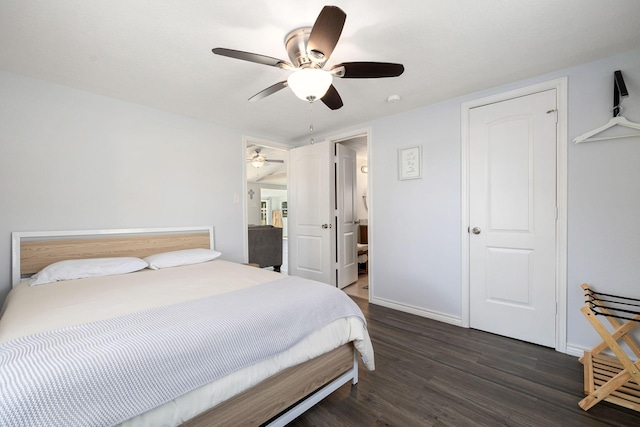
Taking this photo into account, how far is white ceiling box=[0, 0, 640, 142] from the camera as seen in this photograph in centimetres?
146

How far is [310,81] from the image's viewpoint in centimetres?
152

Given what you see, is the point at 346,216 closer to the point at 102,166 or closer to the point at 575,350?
the point at 575,350

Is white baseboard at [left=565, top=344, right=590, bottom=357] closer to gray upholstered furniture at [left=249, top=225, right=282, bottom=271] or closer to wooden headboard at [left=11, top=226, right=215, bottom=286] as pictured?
wooden headboard at [left=11, top=226, right=215, bottom=286]

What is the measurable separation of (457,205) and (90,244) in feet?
11.6

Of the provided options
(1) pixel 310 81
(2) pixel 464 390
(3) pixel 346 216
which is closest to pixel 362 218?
(3) pixel 346 216

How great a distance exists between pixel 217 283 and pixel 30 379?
3.56 feet

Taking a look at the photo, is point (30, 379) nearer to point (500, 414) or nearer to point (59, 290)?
point (59, 290)

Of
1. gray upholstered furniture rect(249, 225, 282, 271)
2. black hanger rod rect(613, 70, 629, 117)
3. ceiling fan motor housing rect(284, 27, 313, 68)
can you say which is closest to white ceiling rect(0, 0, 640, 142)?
ceiling fan motor housing rect(284, 27, 313, 68)

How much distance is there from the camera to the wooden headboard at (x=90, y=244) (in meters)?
2.14

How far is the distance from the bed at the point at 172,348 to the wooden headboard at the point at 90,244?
19 mm

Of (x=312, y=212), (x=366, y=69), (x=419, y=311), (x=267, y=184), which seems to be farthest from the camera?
(x=267, y=184)

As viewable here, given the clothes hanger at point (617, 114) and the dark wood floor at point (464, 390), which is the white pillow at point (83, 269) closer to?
the dark wood floor at point (464, 390)

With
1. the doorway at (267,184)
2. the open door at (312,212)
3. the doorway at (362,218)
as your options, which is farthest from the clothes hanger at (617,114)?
the doorway at (267,184)

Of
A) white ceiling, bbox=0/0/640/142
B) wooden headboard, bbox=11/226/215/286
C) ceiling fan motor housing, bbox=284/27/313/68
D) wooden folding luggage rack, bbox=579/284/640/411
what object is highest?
white ceiling, bbox=0/0/640/142
